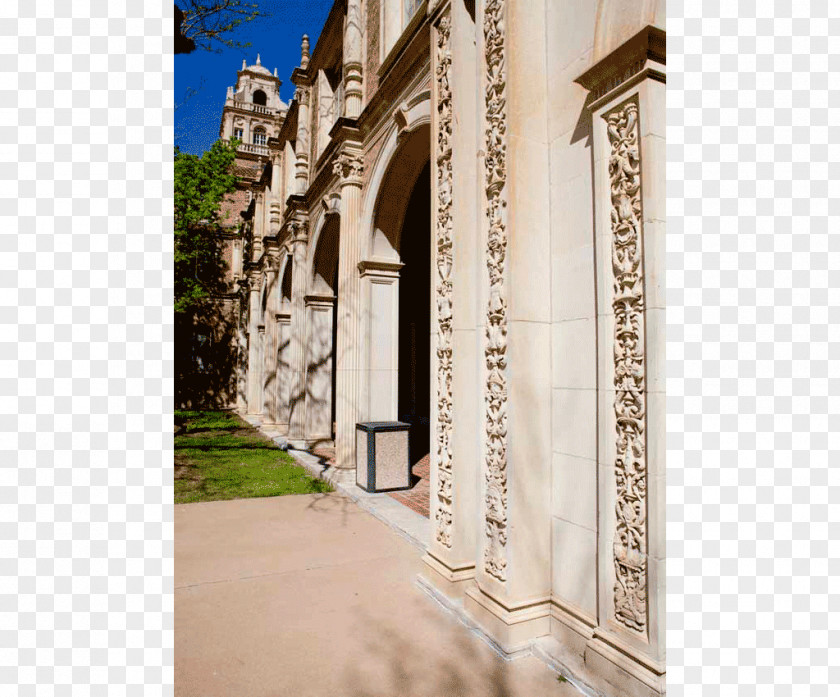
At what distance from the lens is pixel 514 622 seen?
322 cm

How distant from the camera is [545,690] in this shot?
285 cm

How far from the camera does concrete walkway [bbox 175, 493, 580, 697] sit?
2.93m

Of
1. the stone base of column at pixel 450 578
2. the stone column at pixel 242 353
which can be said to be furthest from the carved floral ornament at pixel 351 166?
the stone column at pixel 242 353

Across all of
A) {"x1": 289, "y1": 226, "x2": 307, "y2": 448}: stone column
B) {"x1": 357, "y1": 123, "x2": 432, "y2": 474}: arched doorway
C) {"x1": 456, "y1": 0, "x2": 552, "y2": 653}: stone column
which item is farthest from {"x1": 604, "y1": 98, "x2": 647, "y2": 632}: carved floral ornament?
{"x1": 289, "y1": 226, "x2": 307, "y2": 448}: stone column

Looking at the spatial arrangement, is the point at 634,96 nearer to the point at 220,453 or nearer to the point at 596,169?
the point at 596,169

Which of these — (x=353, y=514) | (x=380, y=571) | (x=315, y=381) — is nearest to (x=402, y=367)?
(x=315, y=381)

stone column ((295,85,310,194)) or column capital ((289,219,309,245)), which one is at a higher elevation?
stone column ((295,85,310,194))

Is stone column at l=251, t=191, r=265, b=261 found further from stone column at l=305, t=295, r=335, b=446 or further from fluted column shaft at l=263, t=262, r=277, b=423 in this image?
stone column at l=305, t=295, r=335, b=446

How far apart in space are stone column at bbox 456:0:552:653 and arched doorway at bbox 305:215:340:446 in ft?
26.1

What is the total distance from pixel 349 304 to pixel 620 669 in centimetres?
670

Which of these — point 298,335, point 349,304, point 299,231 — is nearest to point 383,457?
point 349,304

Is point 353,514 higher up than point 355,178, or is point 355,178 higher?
point 355,178

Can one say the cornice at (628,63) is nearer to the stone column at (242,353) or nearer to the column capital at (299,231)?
the column capital at (299,231)

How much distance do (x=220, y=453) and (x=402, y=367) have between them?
27.4 ft
